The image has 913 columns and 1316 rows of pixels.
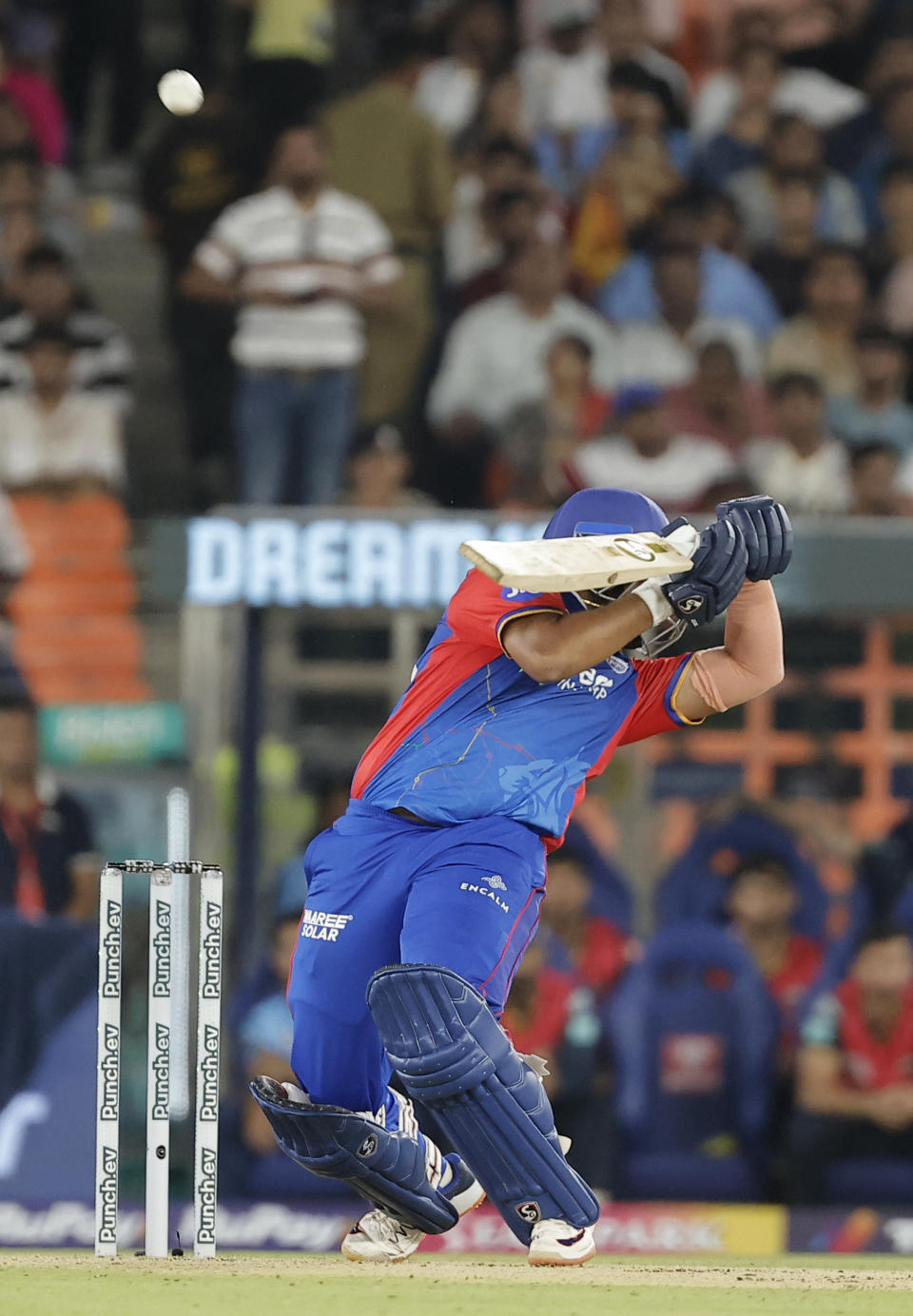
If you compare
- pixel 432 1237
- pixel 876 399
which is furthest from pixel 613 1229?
pixel 876 399

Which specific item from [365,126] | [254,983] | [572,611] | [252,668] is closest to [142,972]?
[254,983]

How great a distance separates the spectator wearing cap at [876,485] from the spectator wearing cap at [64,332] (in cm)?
390

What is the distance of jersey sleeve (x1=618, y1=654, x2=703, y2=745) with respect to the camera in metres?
5.22

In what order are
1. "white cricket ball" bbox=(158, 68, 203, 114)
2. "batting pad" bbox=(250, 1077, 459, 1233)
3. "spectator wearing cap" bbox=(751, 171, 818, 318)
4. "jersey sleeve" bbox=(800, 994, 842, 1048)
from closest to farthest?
"batting pad" bbox=(250, 1077, 459, 1233)
"jersey sleeve" bbox=(800, 994, 842, 1048)
"white cricket ball" bbox=(158, 68, 203, 114)
"spectator wearing cap" bbox=(751, 171, 818, 318)

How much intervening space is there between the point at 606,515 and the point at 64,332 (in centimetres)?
669

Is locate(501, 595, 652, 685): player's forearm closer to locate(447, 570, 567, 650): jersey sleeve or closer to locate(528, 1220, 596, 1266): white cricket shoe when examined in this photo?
locate(447, 570, 567, 650): jersey sleeve

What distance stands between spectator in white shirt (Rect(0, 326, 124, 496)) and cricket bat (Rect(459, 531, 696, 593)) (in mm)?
6460

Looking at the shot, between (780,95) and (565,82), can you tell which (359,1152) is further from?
(780,95)

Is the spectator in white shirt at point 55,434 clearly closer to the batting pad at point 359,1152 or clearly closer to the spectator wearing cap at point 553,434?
the spectator wearing cap at point 553,434

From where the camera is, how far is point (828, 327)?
11.3 meters

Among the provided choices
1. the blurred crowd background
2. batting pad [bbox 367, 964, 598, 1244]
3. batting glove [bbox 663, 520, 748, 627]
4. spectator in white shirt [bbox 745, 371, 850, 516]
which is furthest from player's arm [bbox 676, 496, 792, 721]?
spectator in white shirt [bbox 745, 371, 850, 516]

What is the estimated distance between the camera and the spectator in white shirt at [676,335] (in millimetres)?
11109

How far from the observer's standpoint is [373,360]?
11.0m

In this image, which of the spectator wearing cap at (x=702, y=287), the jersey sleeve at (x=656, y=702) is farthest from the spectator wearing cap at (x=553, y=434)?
the jersey sleeve at (x=656, y=702)
